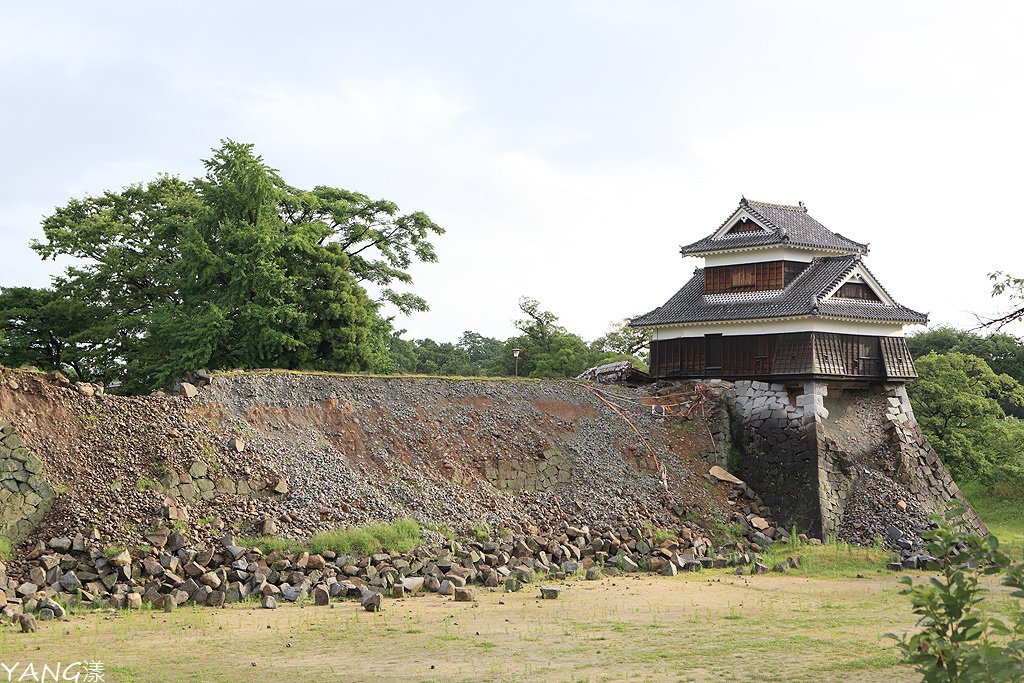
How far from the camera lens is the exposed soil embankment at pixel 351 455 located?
21.6m

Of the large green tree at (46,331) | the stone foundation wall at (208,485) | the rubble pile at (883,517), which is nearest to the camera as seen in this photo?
the stone foundation wall at (208,485)

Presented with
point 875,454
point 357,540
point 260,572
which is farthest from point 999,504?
point 260,572

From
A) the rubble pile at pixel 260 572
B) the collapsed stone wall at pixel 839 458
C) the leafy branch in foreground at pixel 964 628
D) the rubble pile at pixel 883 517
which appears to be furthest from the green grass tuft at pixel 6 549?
the rubble pile at pixel 883 517

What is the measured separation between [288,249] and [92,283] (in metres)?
7.63

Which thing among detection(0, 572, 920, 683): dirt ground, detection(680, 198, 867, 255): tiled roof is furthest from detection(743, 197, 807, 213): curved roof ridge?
detection(0, 572, 920, 683): dirt ground

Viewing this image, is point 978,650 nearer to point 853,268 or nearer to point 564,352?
point 853,268

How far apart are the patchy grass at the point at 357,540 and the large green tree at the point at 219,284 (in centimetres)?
983

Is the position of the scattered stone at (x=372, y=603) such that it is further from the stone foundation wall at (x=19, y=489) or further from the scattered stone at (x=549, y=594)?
the stone foundation wall at (x=19, y=489)

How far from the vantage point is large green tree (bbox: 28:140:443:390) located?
31.0 meters

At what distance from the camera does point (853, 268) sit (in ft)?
106

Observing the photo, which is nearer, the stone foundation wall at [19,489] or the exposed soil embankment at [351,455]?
the stone foundation wall at [19,489]

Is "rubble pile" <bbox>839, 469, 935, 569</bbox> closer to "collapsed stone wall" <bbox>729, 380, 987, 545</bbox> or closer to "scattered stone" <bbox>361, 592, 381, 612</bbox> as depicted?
"collapsed stone wall" <bbox>729, 380, 987, 545</bbox>

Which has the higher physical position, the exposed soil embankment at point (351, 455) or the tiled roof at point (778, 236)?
the tiled roof at point (778, 236)

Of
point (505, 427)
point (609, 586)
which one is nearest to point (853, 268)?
point (505, 427)
